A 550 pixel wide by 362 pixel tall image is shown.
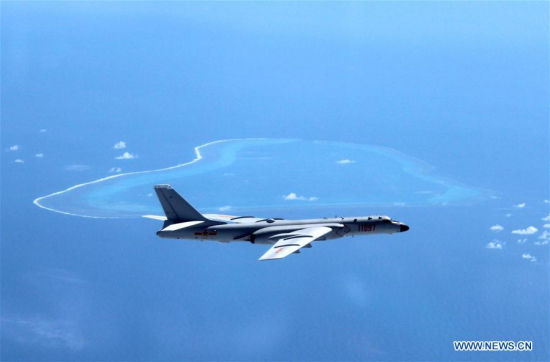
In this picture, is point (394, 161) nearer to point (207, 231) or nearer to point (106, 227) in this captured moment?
point (106, 227)

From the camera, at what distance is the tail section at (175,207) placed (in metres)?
63.6

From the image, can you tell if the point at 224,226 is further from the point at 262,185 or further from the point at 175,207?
the point at 262,185

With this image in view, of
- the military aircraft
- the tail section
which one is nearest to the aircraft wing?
the military aircraft

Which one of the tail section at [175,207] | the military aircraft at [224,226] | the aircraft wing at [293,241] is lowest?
the aircraft wing at [293,241]

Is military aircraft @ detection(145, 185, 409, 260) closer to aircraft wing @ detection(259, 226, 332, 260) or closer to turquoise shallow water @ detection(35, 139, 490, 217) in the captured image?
aircraft wing @ detection(259, 226, 332, 260)

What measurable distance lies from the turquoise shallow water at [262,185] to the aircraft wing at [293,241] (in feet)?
245

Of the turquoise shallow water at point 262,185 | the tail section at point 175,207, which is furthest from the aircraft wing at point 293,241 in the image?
the turquoise shallow water at point 262,185

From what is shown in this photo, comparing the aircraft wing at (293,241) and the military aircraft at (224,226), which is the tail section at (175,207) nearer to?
the military aircraft at (224,226)

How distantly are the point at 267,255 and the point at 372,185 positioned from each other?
100m

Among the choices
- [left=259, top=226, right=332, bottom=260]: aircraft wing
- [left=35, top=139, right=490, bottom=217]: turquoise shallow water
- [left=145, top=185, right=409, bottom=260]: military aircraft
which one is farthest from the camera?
[left=35, top=139, right=490, bottom=217]: turquoise shallow water

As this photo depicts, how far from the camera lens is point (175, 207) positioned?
63.9 metres

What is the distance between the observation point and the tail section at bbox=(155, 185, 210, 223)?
209 feet

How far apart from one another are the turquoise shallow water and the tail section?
236 ft

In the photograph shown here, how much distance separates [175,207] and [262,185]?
8614cm
